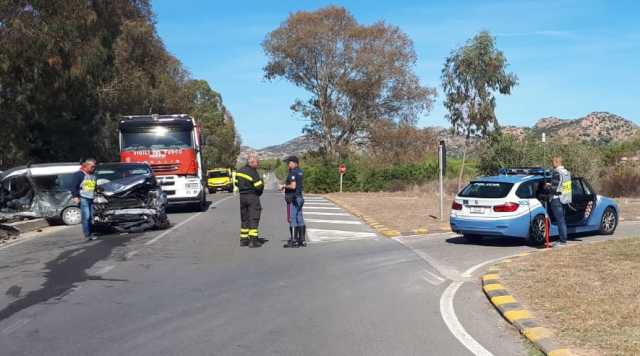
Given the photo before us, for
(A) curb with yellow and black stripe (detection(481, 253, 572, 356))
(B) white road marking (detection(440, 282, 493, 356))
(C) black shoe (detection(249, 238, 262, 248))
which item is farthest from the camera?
(C) black shoe (detection(249, 238, 262, 248))

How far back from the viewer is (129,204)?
55.1ft

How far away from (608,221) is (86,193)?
12.1 metres

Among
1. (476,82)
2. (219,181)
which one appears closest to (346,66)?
(219,181)

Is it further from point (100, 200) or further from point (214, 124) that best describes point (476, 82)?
point (214, 124)

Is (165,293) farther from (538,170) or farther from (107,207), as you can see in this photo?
(538,170)

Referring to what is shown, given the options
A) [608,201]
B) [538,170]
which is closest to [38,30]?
[538,170]

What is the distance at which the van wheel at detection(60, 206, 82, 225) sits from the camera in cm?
1983

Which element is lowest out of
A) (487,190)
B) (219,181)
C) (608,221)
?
(608,221)

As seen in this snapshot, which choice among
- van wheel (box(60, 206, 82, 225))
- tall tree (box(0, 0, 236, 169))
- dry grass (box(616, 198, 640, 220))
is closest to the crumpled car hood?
van wheel (box(60, 206, 82, 225))

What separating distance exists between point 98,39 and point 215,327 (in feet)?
78.1

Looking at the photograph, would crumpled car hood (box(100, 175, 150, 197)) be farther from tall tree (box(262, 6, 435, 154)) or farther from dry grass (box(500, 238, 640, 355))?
tall tree (box(262, 6, 435, 154))

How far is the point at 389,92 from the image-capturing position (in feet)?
180

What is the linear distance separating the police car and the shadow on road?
7.31 metres

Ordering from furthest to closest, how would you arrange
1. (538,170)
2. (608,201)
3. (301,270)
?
(608,201) < (538,170) < (301,270)
